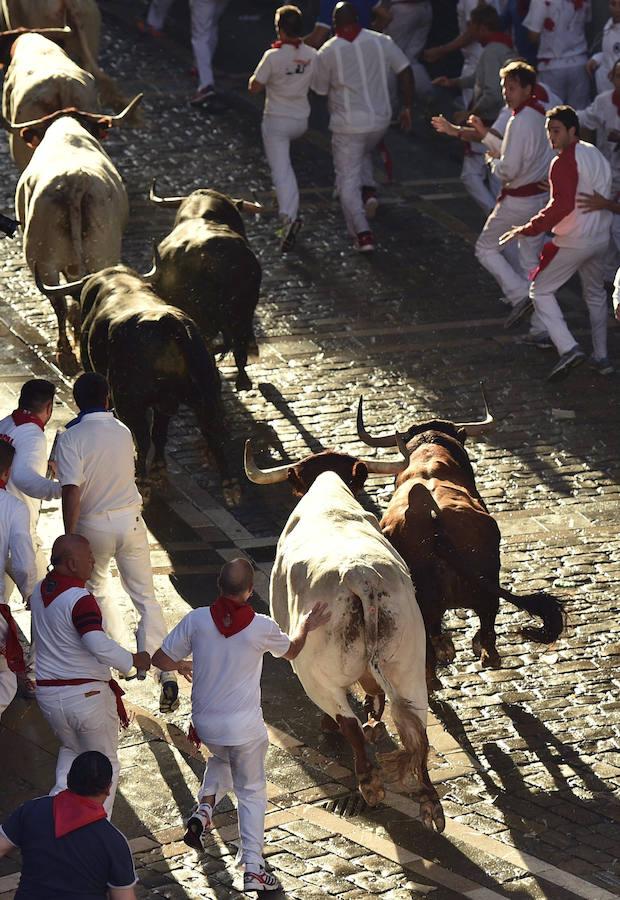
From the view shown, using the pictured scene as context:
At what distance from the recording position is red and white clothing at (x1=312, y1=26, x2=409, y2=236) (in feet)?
59.3

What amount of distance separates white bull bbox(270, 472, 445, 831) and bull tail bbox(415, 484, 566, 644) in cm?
67

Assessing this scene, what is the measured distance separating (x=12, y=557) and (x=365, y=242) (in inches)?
376

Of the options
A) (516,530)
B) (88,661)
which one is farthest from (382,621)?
(516,530)

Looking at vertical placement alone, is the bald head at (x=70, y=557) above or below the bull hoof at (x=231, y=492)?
above

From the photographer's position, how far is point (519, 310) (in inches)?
655

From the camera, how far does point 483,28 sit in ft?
61.4

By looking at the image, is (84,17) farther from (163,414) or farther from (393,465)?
(393,465)

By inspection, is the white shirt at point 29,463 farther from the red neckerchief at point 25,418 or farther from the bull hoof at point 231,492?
the bull hoof at point 231,492

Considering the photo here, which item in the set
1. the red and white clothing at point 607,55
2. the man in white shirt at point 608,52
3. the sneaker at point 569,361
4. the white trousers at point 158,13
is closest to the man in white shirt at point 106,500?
the sneaker at point 569,361

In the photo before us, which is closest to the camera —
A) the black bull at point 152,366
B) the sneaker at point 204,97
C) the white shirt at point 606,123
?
the black bull at point 152,366

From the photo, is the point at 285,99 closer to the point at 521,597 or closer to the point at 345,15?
the point at 345,15

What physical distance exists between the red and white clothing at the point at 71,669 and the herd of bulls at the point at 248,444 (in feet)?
3.88

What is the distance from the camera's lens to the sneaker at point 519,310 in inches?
652

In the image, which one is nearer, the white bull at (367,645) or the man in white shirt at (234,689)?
the man in white shirt at (234,689)
